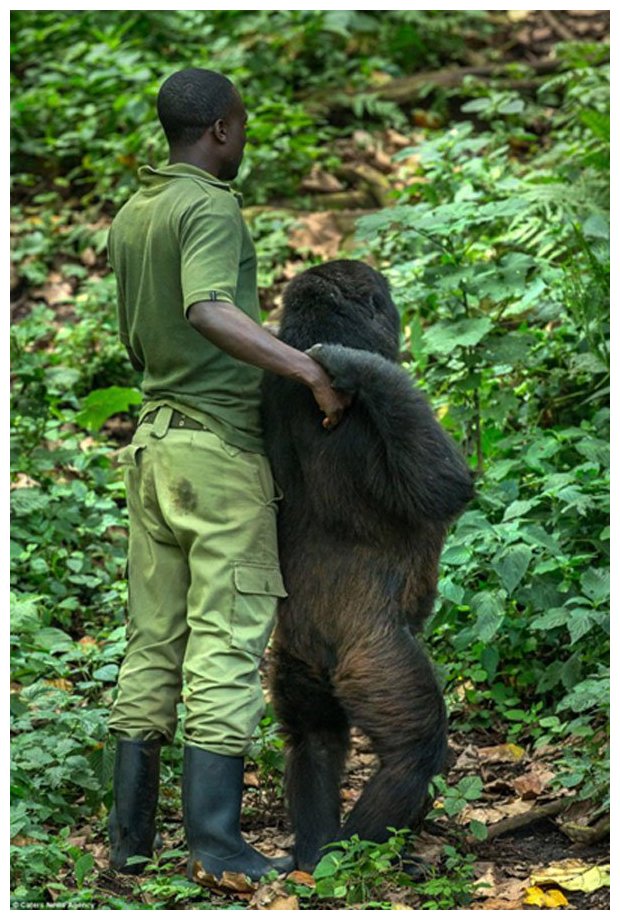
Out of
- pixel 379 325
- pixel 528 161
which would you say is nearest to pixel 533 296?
pixel 379 325

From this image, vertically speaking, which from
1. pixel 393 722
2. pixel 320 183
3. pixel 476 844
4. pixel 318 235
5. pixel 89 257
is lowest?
pixel 476 844

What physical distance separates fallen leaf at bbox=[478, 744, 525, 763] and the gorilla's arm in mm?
1415

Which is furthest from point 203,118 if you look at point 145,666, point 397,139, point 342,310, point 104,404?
point 397,139

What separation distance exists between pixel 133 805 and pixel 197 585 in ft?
2.46

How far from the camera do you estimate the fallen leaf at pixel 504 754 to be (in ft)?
17.7

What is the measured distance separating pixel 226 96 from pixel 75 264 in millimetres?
5603

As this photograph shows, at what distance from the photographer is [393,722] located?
171 inches

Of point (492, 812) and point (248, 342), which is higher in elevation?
point (248, 342)

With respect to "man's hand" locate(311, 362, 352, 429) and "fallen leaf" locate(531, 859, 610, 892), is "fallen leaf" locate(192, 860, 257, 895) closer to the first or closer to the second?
"fallen leaf" locate(531, 859, 610, 892)

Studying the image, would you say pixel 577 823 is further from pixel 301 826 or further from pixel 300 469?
pixel 300 469

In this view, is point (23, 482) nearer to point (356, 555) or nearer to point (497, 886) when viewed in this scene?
point (356, 555)

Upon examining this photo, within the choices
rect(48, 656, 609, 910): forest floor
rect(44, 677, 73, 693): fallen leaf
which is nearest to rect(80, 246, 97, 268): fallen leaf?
rect(44, 677, 73, 693): fallen leaf

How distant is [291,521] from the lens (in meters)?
4.59
